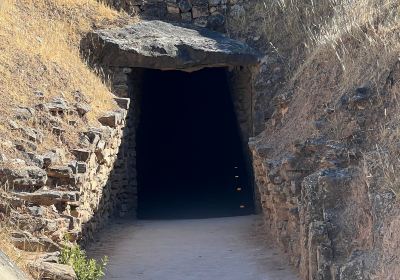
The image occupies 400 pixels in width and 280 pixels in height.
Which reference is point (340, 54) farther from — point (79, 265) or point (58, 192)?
point (79, 265)

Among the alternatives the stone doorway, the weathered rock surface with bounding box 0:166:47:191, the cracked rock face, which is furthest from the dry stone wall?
the cracked rock face

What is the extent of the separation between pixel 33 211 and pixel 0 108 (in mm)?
1834

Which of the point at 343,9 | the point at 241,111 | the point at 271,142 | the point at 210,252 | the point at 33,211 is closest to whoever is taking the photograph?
→ the point at 33,211

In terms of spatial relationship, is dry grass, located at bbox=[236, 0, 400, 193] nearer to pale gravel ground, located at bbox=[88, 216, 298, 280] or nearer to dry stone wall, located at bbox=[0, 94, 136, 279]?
pale gravel ground, located at bbox=[88, 216, 298, 280]

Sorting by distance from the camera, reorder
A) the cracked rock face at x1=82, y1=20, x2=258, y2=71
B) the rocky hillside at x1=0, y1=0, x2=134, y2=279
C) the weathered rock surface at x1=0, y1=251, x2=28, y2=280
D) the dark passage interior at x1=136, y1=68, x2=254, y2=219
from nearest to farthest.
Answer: the weathered rock surface at x1=0, y1=251, x2=28, y2=280, the rocky hillside at x1=0, y1=0, x2=134, y2=279, the cracked rock face at x1=82, y1=20, x2=258, y2=71, the dark passage interior at x1=136, y1=68, x2=254, y2=219

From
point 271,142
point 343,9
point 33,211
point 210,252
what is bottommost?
point 210,252

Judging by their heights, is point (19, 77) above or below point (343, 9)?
below

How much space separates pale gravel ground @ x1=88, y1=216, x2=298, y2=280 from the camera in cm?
1011

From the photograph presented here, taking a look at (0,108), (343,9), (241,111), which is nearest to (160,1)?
(241,111)

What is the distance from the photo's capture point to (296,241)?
33.4 feet

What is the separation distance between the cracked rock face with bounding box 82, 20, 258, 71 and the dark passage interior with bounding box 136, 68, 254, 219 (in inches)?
80.9

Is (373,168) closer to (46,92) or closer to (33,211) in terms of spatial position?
(33,211)

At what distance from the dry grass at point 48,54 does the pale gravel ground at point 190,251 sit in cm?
188

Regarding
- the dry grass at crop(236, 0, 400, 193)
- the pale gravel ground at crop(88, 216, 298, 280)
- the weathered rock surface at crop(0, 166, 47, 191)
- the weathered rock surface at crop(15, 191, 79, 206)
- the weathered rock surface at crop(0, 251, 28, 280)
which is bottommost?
the pale gravel ground at crop(88, 216, 298, 280)
